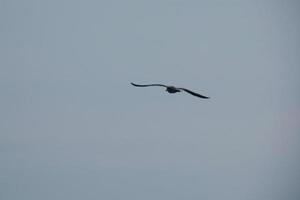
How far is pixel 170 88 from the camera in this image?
29.1 metres
